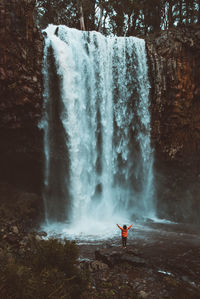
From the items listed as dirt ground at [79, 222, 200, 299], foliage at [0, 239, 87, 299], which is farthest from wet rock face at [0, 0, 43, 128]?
foliage at [0, 239, 87, 299]

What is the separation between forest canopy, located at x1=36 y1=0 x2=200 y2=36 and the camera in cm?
2442

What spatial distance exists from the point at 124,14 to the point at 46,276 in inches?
1113

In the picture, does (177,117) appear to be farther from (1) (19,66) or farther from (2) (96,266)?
(2) (96,266)

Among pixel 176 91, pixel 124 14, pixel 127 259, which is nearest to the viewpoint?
pixel 127 259

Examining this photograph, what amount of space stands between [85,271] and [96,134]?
9.21 m

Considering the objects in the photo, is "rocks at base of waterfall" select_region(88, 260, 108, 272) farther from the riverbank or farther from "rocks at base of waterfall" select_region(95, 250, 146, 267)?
"rocks at base of waterfall" select_region(95, 250, 146, 267)

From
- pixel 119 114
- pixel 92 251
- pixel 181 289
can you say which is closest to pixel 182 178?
pixel 119 114

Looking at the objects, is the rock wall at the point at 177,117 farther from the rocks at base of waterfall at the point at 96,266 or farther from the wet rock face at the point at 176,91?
the rocks at base of waterfall at the point at 96,266

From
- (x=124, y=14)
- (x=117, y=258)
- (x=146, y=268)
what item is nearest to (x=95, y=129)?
(x=117, y=258)

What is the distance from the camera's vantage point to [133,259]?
7.38 m

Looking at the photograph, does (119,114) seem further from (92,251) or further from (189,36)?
(92,251)

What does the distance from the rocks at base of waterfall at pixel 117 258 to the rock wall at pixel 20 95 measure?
718 centimetres

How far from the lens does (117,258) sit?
7.39 metres

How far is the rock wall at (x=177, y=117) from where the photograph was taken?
15438 mm
